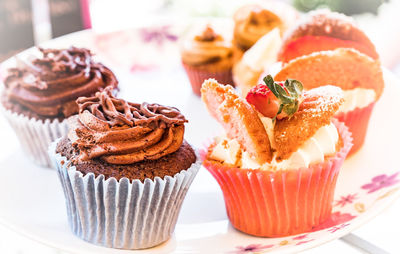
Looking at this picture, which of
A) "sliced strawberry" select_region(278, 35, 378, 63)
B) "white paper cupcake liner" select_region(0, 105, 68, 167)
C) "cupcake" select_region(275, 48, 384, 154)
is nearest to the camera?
"cupcake" select_region(275, 48, 384, 154)

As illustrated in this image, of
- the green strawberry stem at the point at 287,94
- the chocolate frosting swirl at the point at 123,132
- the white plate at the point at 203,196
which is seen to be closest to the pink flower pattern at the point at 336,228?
the white plate at the point at 203,196

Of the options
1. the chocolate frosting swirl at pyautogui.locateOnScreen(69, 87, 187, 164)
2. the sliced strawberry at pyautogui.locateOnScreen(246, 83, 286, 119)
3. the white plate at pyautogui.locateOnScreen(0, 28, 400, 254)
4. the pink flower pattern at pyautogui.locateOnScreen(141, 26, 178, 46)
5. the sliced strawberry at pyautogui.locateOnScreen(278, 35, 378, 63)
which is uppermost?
the sliced strawberry at pyautogui.locateOnScreen(246, 83, 286, 119)

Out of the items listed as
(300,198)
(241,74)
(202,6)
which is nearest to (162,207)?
(300,198)

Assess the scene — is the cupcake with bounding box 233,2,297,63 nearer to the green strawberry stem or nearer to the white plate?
the white plate

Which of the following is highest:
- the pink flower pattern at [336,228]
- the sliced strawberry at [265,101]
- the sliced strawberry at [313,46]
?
the sliced strawberry at [265,101]

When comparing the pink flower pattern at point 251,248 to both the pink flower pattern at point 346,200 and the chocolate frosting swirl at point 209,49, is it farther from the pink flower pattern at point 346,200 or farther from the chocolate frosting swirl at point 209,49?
the chocolate frosting swirl at point 209,49

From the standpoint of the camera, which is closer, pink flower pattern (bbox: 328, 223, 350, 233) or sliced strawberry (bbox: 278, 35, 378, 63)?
pink flower pattern (bbox: 328, 223, 350, 233)

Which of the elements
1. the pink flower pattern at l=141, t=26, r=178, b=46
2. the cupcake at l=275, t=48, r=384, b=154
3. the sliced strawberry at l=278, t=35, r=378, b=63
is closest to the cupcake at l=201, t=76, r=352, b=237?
the cupcake at l=275, t=48, r=384, b=154
